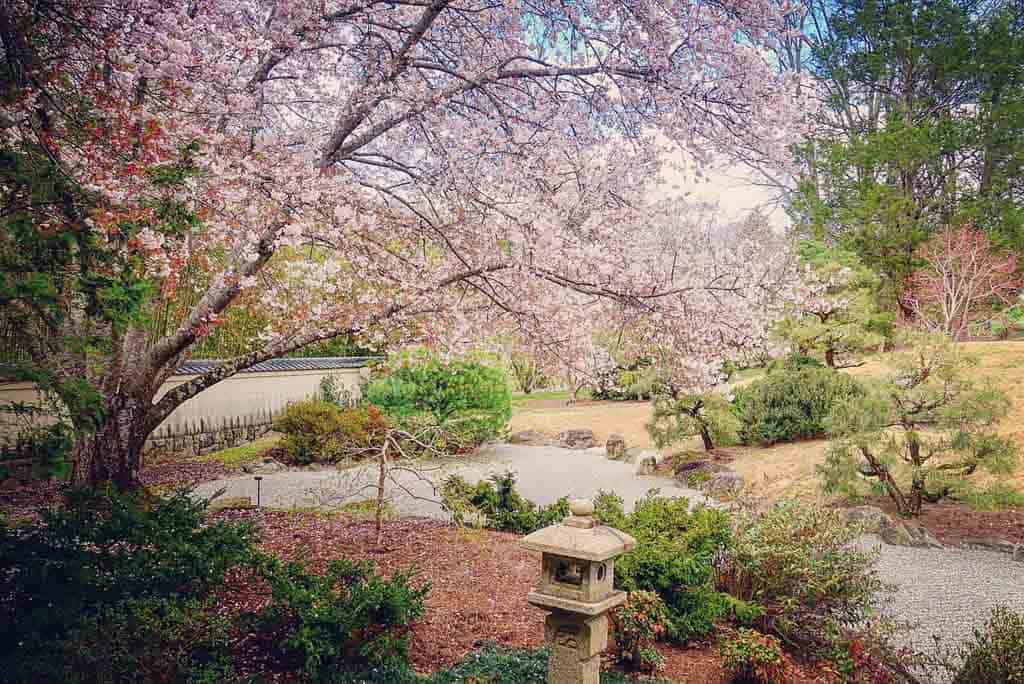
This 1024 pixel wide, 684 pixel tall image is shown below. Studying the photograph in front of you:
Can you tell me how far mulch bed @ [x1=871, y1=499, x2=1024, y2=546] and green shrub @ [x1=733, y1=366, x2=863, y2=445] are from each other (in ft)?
8.73

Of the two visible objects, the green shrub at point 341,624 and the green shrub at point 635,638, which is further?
the green shrub at point 635,638

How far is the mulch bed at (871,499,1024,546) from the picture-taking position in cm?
691

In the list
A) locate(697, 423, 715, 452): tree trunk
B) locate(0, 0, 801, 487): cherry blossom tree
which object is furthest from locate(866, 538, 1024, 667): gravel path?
locate(697, 423, 715, 452): tree trunk

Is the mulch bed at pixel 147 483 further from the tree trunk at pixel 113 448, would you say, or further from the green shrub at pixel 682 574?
the green shrub at pixel 682 574

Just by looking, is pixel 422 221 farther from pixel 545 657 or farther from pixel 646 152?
pixel 545 657

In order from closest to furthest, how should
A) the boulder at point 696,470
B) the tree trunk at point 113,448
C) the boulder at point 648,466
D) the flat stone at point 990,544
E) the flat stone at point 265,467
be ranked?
the tree trunk at point 113,448 → the flat stone at point 990,544 → the boulder at point 696,470 → the flat stone at point 265,467 → the boulder at point 648,466

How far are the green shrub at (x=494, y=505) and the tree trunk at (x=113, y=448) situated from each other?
8.64 ft

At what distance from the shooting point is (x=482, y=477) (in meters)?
9.97

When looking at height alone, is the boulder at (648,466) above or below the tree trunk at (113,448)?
below

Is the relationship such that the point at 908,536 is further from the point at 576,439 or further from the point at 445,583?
the point at 576,439

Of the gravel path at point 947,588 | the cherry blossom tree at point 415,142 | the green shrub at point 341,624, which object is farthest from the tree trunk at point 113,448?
the gravel path at point 947,588

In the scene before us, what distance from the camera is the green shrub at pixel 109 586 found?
2.60 metres

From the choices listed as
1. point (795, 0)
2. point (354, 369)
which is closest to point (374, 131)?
point (795, 0)

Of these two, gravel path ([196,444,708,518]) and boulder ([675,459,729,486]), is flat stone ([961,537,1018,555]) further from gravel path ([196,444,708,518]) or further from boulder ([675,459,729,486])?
boulder ([675,459,729,486])
